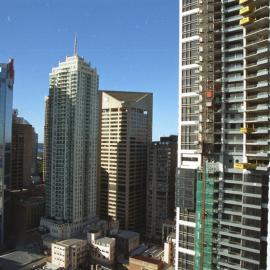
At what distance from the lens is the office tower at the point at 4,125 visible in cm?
9050

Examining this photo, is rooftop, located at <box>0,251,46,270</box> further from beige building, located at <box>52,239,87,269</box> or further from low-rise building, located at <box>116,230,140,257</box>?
low-rise building, located at <box>116,230,140,257</box>

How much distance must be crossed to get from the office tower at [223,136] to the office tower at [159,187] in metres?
63.4

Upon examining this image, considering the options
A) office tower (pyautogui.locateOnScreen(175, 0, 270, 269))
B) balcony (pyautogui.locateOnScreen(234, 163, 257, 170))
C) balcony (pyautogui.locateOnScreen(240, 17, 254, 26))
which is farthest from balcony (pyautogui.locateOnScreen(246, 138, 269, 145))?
balcony (pyautogui.locateOnScreen(240, 17, 254, 26))

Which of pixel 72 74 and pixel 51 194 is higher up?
pixel 72 74

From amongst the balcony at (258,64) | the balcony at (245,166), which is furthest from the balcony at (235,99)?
the balcony at (245,166)

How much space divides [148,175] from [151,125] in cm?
1874

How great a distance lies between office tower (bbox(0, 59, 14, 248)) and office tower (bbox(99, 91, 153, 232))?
27.4 metres

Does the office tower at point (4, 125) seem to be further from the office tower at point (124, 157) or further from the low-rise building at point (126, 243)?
the low-rise building at point (126, 243)

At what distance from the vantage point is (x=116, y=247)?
7794 cm

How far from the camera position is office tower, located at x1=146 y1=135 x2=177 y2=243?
99.0 m

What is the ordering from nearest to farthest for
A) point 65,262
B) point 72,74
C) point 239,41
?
point 239,41 < point 65,262 < point 72,74

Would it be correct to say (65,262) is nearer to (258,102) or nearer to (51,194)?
(51,194)

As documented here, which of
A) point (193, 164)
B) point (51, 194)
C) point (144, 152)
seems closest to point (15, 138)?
point (51, 194)

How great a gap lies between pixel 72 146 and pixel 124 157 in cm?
1718
